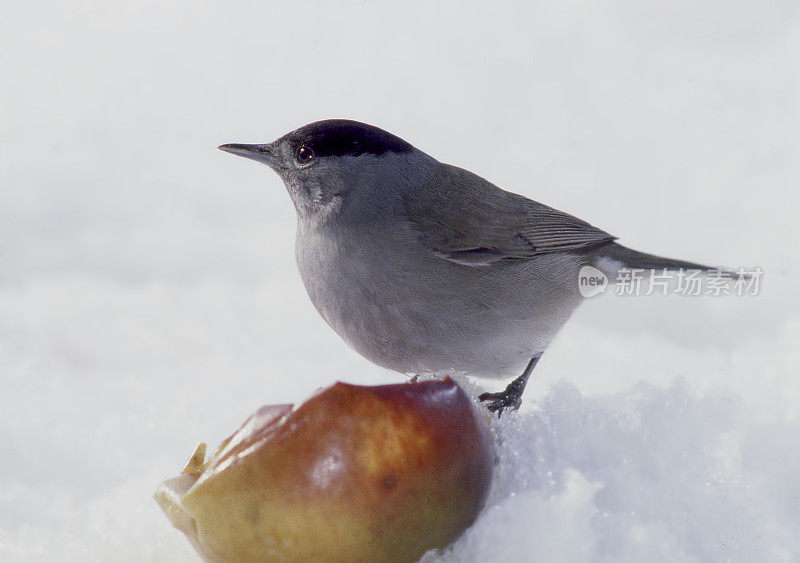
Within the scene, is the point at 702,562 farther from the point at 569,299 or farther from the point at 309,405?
the point at 569,299

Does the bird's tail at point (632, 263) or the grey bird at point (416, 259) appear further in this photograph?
the bird's tail at point (632, 263)

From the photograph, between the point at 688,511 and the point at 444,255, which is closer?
the point at 688,511

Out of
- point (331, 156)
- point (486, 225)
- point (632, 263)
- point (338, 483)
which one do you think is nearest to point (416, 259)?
point (486, 225)

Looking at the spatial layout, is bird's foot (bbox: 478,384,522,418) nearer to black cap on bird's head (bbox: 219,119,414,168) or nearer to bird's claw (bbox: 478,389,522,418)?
bird's claw (bbox: 478,389,522,418)

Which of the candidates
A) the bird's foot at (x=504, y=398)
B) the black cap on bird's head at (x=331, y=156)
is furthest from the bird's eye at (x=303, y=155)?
the bird's foot at (x=504, y=398)

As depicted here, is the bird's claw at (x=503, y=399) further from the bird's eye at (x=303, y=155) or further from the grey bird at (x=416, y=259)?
the bird's eye at (x=303, y=155)

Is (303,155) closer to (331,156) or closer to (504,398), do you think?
(331,156)

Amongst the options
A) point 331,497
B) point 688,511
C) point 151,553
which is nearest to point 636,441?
point 688,511
